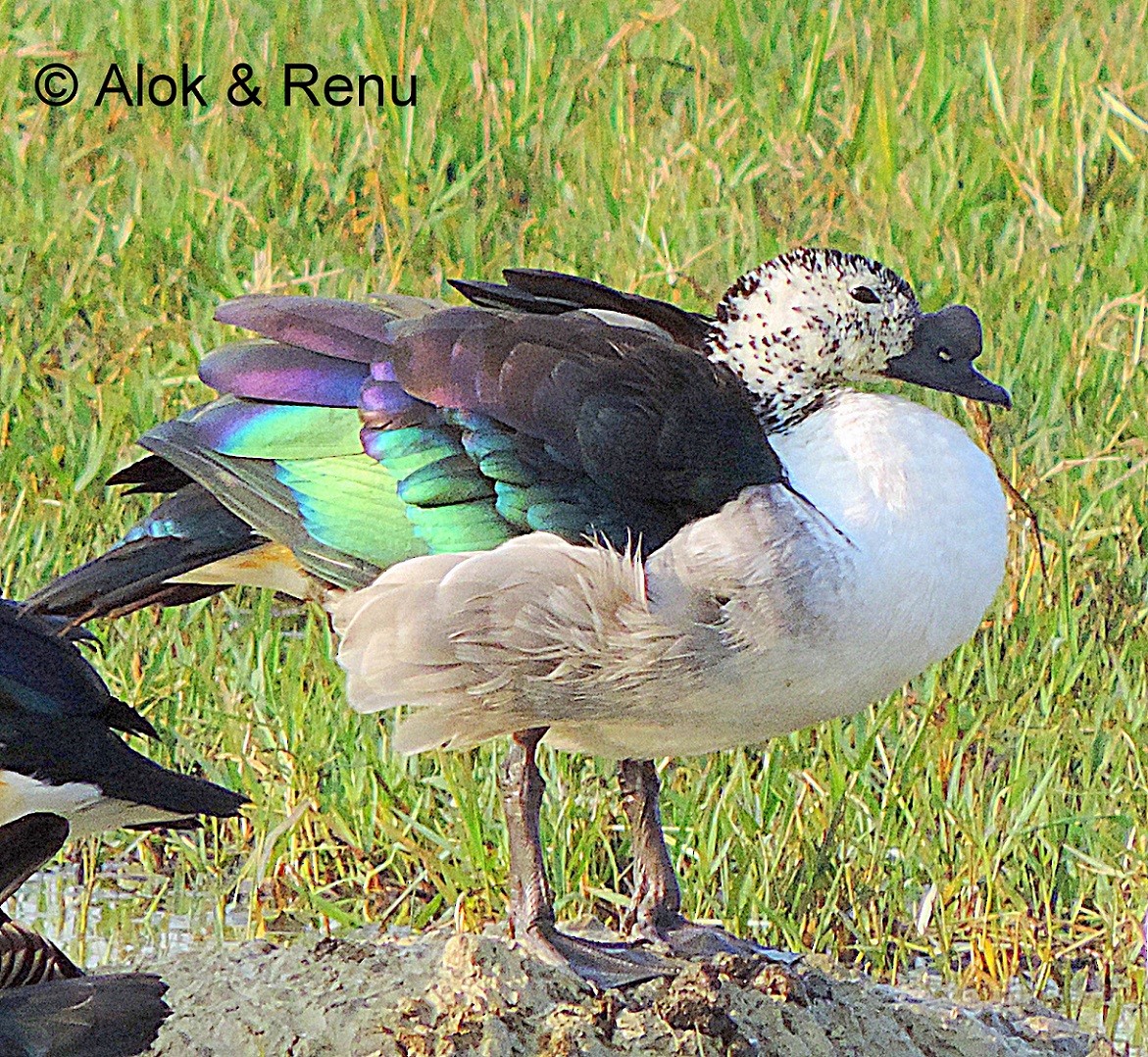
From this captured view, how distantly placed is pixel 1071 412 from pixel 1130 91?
191cm

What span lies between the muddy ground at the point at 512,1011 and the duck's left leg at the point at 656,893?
14 cm

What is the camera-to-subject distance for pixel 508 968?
14.6ft

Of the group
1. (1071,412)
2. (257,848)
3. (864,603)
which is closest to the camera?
(864,603)

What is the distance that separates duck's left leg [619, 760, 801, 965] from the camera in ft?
15.7

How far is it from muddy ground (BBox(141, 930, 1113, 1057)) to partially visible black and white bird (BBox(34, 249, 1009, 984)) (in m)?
0.14

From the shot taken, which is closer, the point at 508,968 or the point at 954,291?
the point at 508,968

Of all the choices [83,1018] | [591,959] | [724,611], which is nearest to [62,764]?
[83,1018]

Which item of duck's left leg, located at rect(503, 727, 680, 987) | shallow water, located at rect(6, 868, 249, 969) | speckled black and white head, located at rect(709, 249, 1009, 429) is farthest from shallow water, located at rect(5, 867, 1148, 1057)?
speckled black and white head, located at rect(709, 249, 1009, 429)

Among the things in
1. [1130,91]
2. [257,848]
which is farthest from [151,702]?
[1130,91]

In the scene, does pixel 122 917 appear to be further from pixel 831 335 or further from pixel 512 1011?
pixel 831 335

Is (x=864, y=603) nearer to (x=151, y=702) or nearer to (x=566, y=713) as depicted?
(x=566, y=713)

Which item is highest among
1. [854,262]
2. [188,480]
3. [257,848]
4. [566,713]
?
[854,262]

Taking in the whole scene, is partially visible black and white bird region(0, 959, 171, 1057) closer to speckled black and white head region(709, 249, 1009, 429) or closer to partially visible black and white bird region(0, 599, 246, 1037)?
partially visible black and white bird region(0, 599, 246, 1037)

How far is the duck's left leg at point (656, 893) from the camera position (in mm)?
4789
